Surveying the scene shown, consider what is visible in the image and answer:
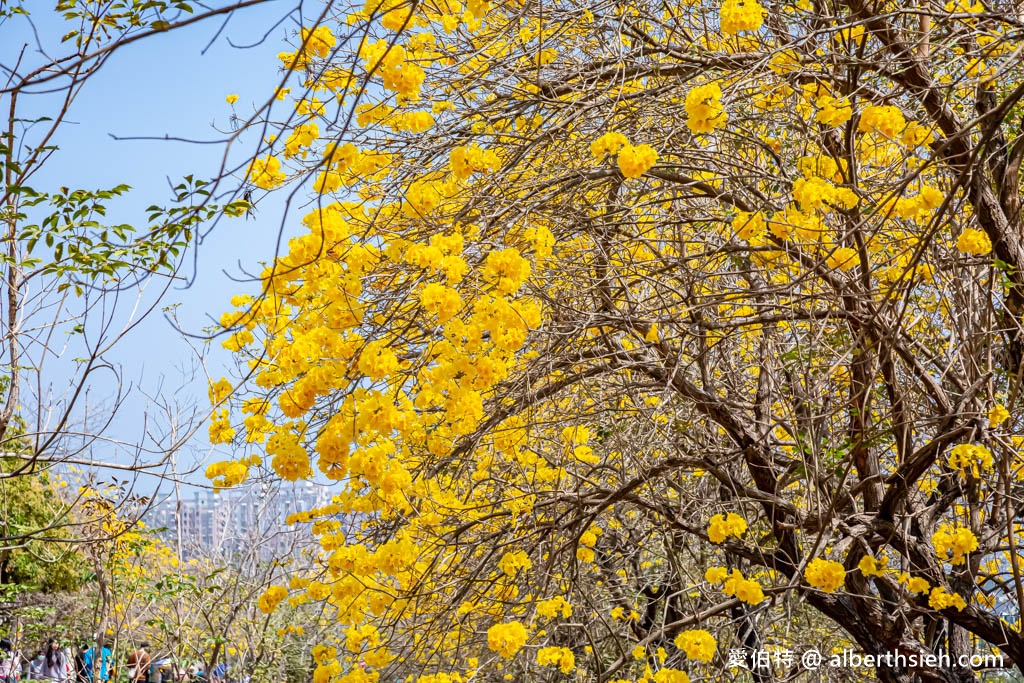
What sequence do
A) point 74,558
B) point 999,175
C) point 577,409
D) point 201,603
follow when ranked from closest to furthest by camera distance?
1. point 999,175
2. point 577,409
3. point 201,603
4. point 74,558

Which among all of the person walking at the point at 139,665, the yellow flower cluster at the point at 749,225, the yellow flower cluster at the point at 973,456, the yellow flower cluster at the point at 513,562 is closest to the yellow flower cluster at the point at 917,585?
the yellow flower cluster at the point at 973,456

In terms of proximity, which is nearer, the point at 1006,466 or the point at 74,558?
Answer: the point at 1006,466

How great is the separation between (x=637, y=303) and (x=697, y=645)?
1.46 meters

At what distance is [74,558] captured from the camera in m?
11.1

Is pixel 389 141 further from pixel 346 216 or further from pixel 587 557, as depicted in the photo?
pixel 587 557

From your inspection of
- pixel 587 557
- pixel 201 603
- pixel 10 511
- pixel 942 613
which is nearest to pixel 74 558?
pixel 10 511

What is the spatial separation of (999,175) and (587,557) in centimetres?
288

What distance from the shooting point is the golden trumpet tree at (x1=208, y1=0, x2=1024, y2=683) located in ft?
9.11

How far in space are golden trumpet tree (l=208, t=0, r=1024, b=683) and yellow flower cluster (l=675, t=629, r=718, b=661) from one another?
13mm

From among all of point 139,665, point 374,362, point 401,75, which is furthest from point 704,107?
point 139,665

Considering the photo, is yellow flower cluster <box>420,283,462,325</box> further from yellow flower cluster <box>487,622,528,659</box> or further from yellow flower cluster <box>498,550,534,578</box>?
yellow flower cluster <box>498,550,534,578</box>

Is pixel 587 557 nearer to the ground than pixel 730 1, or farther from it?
nearer to the ground

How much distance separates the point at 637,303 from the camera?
3.94m

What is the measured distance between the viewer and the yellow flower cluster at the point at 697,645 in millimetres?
3686
